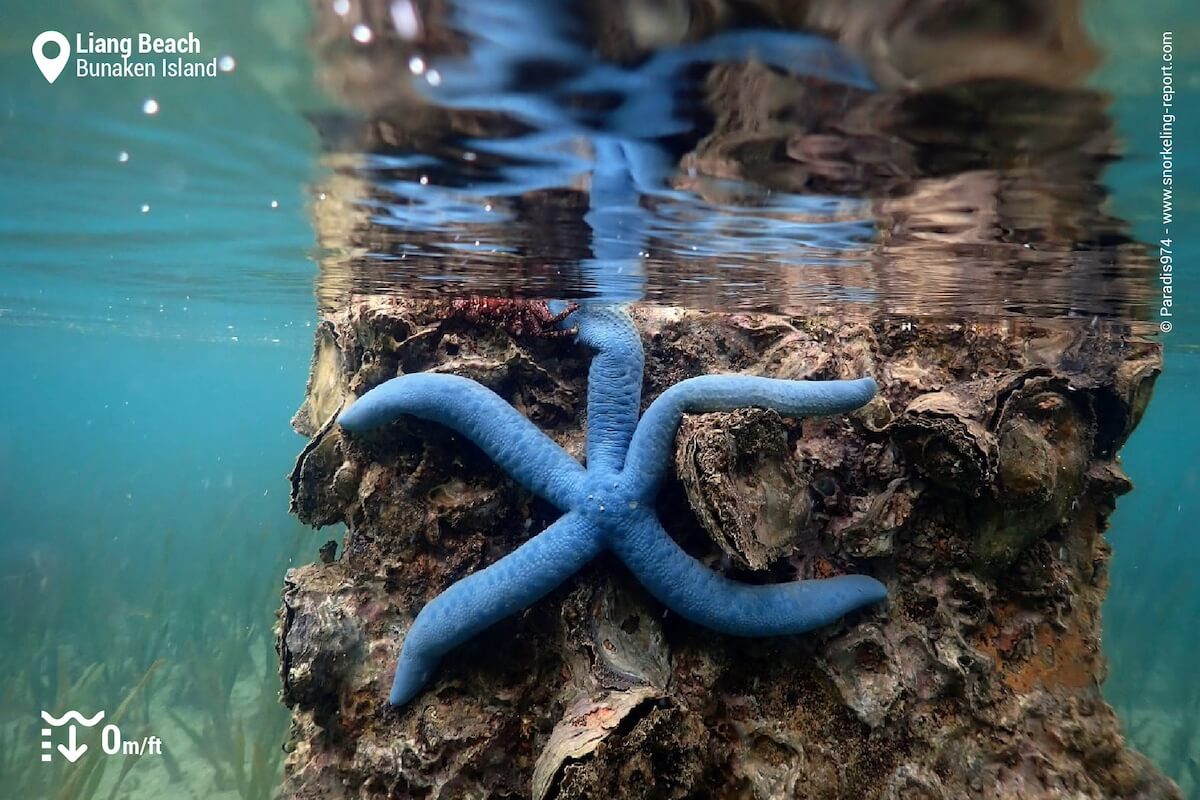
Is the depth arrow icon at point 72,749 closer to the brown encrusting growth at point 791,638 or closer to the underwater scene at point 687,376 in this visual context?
the underwater scene at point 687,376

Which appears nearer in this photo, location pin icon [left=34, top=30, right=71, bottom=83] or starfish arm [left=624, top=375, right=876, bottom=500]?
location pin icon [left=34, top=30, right=71, bottom=83]

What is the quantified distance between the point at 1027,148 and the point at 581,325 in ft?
10.9

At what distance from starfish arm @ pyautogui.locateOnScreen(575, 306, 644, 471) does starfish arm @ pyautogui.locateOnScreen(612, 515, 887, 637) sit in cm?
67

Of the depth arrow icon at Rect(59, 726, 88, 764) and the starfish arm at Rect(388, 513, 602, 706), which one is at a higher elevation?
the starfish arm at Rect(388, 513, 602, 706)

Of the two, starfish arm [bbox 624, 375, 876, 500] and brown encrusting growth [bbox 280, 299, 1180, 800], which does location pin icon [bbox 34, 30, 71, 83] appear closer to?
brown encrusting growth [bbox 280, 299, 1180, 800]

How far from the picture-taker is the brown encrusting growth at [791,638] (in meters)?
3.95

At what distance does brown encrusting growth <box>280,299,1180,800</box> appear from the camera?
3953 millimetres

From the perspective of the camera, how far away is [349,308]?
6527 mm

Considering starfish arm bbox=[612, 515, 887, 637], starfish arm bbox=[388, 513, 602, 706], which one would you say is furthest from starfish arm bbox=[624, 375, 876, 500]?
starfish arm bbox=[388, 513, 602, 706]

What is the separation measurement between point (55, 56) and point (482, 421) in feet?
11.1

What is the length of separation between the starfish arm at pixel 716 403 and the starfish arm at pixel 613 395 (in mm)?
217

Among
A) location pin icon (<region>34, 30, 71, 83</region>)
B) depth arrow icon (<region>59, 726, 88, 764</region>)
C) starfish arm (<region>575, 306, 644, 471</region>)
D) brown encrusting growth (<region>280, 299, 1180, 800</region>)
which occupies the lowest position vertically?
depth arrow icon (<region>59, 726, 88, 764</region>)

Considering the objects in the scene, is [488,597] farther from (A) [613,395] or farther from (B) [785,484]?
(B) [785,484]

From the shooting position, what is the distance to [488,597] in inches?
163
